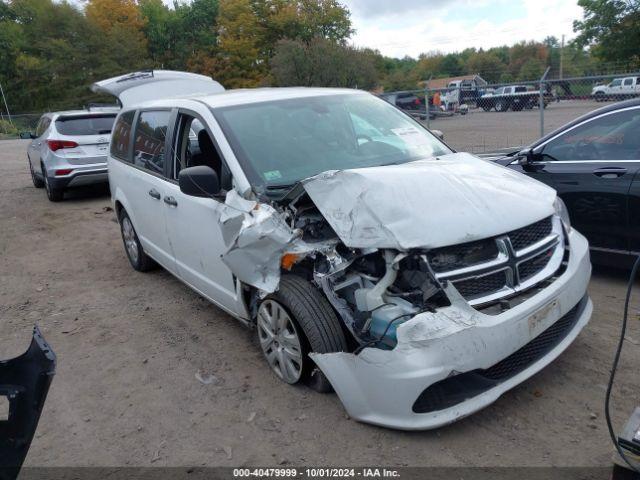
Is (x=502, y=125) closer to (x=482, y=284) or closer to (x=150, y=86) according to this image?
(x=150, y=86)

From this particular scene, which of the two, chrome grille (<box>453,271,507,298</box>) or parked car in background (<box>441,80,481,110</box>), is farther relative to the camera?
parked car in background (<box>441,80,481,110</box>)

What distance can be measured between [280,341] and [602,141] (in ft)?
11.0

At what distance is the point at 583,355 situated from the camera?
356 centimetres

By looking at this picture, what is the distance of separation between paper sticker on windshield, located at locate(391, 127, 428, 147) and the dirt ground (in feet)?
6.07

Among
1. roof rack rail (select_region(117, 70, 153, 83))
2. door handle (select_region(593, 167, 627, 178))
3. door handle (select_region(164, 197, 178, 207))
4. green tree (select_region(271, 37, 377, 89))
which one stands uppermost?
green tree (select_region(271, 37, 377, 89))

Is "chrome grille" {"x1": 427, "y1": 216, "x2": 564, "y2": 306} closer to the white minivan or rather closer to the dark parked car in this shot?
the white minivan

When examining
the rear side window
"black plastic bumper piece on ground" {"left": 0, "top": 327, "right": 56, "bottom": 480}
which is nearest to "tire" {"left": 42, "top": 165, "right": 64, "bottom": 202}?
the rear side window

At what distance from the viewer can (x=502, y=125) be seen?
11109 millimetres

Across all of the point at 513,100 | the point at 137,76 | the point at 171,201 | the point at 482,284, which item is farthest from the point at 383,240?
the point at 513,100

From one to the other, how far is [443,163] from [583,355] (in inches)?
61.3

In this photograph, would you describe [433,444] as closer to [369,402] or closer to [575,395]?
A: [369,402]

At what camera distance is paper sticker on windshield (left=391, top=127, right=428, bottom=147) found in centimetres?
427


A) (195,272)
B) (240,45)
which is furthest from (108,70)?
(195,272)

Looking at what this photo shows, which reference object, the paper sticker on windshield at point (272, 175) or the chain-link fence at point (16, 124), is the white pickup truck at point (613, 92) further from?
the chain-link fence at point (16, 124)
